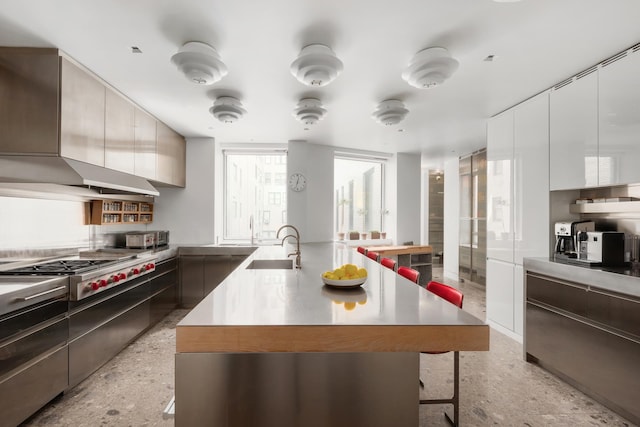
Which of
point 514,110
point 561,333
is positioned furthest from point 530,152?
point 561,333

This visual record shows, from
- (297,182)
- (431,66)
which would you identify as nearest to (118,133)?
(297,182)

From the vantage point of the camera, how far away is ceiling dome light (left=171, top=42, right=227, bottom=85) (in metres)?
2.14

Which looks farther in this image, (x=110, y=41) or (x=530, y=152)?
(x=530, y=152)

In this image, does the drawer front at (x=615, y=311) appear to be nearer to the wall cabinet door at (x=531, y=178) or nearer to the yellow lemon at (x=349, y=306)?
the wall cabinet door at (x=531, y=178)

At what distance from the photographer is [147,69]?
2666 millimetres

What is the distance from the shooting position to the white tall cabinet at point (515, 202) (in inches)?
124

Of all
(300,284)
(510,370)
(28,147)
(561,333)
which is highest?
(28,147)

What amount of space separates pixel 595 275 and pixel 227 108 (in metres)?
3.50

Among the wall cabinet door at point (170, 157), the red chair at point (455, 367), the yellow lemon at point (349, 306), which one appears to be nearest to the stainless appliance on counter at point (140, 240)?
the wall cabinet door at point (170, 157)

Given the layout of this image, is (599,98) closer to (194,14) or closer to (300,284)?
(300,284)

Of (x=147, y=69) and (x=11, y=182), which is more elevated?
(x=147, y=69)

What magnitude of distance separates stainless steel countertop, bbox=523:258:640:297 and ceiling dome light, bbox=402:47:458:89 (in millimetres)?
1849

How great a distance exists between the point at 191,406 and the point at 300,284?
88cm

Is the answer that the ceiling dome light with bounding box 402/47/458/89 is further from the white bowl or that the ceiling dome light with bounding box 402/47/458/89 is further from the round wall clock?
the round wall clock
